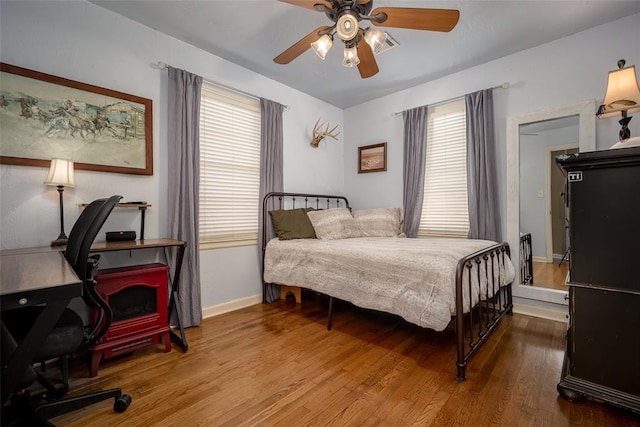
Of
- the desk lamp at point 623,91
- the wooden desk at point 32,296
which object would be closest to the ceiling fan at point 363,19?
the desk lamp at point 623,91

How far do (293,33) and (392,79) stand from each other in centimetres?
137

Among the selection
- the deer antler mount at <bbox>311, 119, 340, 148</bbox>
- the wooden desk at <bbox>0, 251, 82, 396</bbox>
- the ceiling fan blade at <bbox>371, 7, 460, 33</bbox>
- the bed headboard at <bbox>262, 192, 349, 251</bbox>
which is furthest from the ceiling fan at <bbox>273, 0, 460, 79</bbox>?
the deer antler mount at <bbox>311, 119, 340, 148</bbox>

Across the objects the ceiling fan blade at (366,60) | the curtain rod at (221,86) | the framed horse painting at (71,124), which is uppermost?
the curtain rod at (221,86)

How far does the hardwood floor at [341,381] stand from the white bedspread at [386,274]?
345mm

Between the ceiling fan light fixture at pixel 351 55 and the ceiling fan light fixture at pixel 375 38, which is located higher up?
the ceiling fan light fixture at pixel 375 38

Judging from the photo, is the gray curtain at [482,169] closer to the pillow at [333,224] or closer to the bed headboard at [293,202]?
the pillow at [333,224]

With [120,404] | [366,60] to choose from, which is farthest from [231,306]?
[366,60]

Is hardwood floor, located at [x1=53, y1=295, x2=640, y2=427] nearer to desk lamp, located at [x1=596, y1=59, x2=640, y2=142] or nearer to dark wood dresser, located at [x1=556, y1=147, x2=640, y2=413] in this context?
dark wood dresser, located at [x1=556, y1=147, x2=640, y2=413]

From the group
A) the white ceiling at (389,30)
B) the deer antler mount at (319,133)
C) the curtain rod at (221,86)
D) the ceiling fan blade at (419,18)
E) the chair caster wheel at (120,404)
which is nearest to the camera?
the chair caster wheel at (120,404)

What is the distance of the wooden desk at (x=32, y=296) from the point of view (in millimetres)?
773

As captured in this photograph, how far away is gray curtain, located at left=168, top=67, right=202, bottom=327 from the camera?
94.8 inches

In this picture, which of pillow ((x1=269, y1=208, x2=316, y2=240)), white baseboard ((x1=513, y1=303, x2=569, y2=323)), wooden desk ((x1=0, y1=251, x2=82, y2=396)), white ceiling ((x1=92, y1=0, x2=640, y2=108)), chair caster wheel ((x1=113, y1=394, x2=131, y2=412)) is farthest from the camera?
pillow ((x1=269, y1=208, x2=316, y2=240))

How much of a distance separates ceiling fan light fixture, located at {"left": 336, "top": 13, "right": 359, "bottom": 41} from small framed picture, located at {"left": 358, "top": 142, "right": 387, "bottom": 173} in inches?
87.7

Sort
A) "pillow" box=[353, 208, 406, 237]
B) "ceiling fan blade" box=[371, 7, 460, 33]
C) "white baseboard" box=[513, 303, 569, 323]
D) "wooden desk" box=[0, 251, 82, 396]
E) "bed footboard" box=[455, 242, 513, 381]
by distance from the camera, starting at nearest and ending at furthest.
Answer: "wooden desk" box=[0, 251, 82, 396] < "ceiling fan blade" box=[371, 7, 460, 33] < "bed footboard" box=[455, 242, 513, 381] < "white baseboard" box=[513, 303, 569, 323] < "pillow" box=[353, 208, 406, 237]
